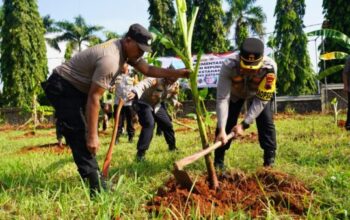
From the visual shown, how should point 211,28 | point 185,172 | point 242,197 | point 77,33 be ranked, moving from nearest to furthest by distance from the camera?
point 185,172 < point 242,197 < point 211,28 < point 77,33

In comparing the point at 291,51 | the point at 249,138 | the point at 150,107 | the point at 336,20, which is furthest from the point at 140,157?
the point at 291,51

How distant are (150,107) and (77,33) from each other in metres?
36.8

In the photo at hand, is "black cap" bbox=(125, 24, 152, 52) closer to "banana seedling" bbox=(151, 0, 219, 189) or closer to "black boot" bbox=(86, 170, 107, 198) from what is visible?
"banana seedling" bbox=(151, 0, 219, 189)

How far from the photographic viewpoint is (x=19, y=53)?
30.5 metres

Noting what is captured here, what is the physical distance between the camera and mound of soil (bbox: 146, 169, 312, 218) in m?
3.16

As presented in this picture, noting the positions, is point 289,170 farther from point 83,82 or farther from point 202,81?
point 202,81

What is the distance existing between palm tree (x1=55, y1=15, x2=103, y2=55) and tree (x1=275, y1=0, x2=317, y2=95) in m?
21.9

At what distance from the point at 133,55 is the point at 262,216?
167cm

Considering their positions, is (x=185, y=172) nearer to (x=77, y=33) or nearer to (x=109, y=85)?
(x=109, y=85)

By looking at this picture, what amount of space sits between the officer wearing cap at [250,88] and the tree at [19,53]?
2720cm

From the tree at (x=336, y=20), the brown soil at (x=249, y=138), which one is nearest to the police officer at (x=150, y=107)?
the brown soil at (x=249, y=138)

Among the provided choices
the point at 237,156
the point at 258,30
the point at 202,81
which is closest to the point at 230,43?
the point at 258,30

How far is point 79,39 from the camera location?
1646 inches

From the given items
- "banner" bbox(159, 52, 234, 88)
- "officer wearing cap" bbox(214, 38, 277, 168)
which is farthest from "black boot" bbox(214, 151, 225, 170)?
"banner" bbox(159, 52, 234, 88)
